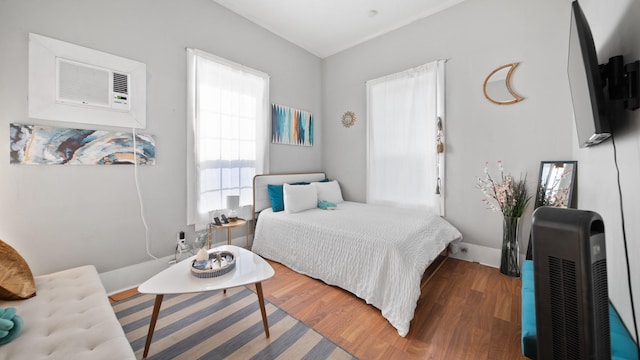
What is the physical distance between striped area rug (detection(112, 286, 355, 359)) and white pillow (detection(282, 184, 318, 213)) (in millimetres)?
1150

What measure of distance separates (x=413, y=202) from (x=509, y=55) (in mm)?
1845

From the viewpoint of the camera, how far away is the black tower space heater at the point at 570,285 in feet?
2.14

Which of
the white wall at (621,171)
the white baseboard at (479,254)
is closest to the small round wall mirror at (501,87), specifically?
the white wall at (621,171)

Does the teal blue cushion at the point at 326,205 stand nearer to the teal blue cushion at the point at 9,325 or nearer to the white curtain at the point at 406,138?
the white curtain at the point at 406,138

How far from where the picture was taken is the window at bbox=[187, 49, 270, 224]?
8.38ft

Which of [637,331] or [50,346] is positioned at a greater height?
[637,331]

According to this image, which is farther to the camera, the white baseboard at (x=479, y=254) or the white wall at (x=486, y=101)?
the white baseboard at (x=479, y=254)

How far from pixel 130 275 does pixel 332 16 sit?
3.58 meters

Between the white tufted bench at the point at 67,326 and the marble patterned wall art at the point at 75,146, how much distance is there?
0.90 meters

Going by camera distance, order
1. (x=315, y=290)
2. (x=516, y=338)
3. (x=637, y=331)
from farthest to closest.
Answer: (x=315, y=290) < (x=516, y=338) < (x=637, y=331)

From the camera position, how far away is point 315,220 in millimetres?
2523

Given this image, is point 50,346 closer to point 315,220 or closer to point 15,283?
point 15,283

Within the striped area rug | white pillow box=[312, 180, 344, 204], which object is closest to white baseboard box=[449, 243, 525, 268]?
white pillow box=[312, 180, 344, 204]

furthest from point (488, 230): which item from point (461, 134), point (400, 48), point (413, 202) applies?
point (400, 48)
